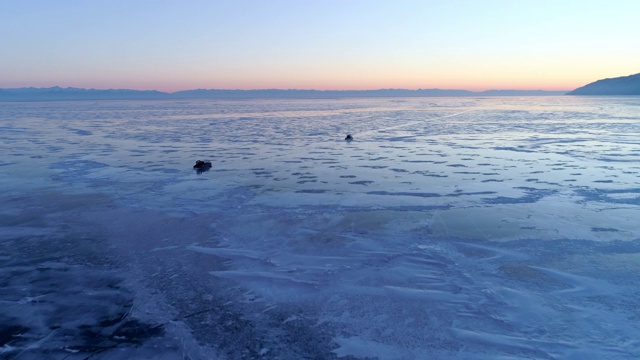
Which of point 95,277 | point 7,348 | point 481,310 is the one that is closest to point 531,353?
point 481,310

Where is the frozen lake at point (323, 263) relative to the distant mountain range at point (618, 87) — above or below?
below

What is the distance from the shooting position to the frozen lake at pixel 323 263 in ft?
10.0

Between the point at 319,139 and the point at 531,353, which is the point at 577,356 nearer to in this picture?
the point at 531,353

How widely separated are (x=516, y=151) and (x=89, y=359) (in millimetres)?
11730

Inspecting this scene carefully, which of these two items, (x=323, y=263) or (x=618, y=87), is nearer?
(x=323, y=263)

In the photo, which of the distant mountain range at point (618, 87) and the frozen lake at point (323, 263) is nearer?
the frozen lake at point (323, 263)

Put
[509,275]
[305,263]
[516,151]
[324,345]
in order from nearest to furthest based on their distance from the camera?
[324,345]
[509,275]
[305,263]
[516,151]

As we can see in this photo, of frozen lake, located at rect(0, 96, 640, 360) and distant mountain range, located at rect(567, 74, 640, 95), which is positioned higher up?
distant mountain range, located at rect(567, 74, 640, 95)

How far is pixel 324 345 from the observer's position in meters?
3.00

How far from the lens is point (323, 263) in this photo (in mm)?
4465

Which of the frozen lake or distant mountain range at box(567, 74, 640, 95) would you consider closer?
the frozen lake

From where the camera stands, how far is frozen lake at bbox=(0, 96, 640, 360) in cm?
305

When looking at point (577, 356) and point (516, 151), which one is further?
point (516, 151)

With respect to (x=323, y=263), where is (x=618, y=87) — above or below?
above
